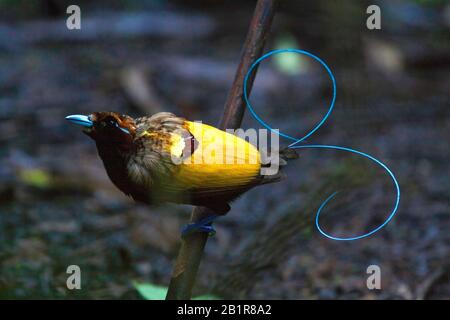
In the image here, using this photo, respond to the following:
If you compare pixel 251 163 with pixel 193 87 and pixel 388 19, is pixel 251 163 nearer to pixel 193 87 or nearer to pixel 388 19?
pixel 193 87

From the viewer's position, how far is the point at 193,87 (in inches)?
284

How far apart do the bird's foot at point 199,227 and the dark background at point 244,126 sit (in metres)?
0.81

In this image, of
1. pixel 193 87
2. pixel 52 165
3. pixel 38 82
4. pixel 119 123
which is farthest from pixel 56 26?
pixel 119 123

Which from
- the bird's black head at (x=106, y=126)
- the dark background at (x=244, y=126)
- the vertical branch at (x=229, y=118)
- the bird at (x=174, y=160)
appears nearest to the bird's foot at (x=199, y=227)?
the vertical branch at (x=229, y=118)

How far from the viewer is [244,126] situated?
19.9 ft

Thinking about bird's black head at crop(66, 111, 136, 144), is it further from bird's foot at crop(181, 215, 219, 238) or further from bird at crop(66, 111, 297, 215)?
bird's foot at crop(181, 215, 219, 238)

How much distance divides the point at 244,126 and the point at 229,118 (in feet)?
12.1

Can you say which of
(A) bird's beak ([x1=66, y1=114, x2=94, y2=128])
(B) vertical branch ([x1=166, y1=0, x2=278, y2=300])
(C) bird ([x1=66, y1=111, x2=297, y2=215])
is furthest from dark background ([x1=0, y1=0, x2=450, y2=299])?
(A) bird's beak ([x1=66, y1=114, x2=94, y2=128])

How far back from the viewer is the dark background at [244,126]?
11.7ft

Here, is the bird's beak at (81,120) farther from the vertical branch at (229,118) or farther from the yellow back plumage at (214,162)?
the vertical branch at (229,118)

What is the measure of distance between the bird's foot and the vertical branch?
0.8 inches

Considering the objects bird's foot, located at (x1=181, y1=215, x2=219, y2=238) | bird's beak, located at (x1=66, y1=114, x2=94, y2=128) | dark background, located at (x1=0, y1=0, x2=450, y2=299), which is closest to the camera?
bird's beak, located at (x1=66, y1=114, x2=94, y2=128)

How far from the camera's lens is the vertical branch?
233 centimetres
